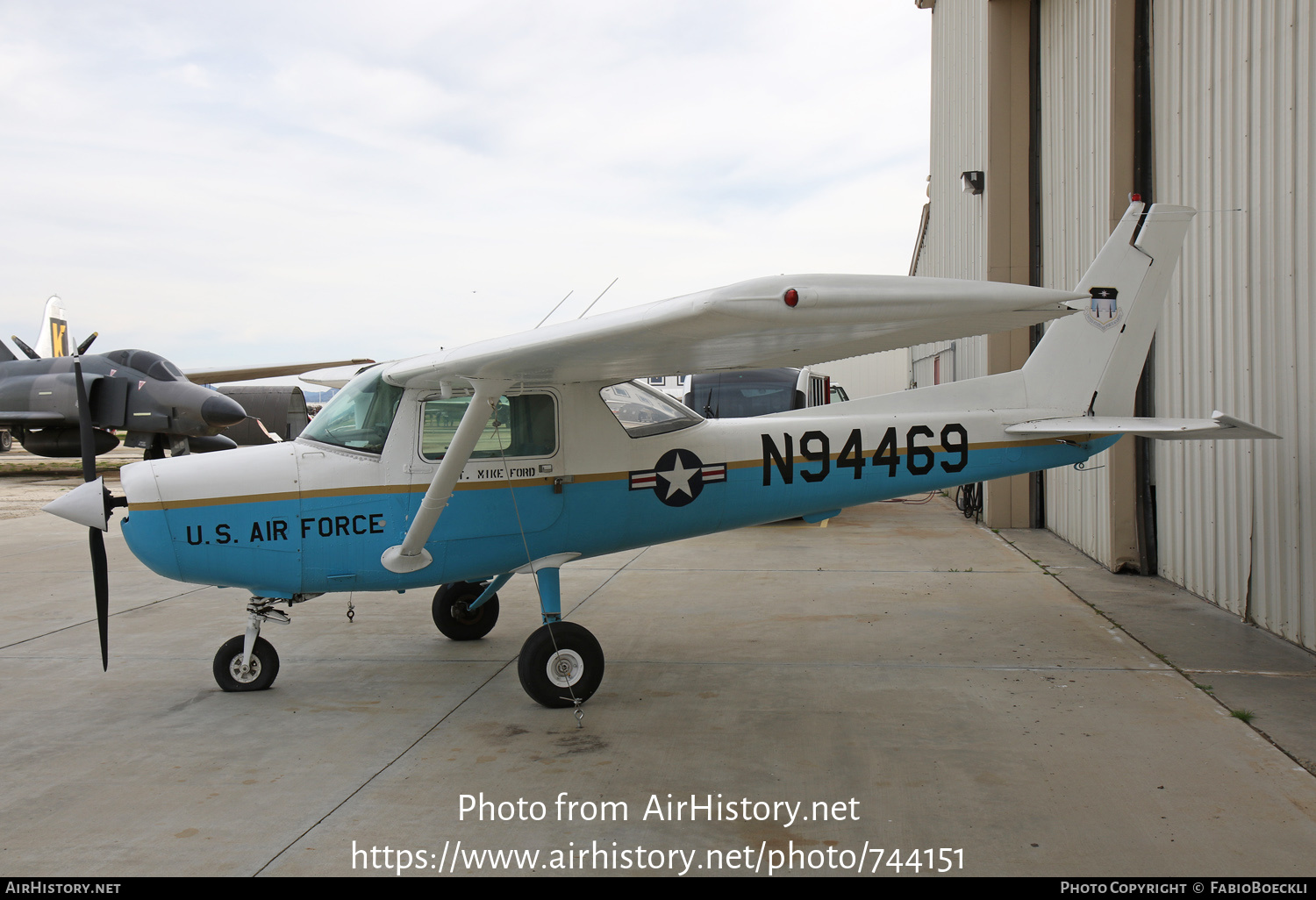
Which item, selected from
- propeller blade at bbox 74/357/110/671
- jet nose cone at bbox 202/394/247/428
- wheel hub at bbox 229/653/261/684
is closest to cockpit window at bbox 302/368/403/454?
propeller blade at bbox 74/357/110/671

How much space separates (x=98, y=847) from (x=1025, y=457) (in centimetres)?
558

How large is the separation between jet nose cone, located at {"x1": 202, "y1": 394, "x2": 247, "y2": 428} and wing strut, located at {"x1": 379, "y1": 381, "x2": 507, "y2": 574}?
15282 mm

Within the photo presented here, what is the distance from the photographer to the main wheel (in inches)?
194

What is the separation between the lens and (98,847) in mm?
3410

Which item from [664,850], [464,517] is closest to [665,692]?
[464,517]

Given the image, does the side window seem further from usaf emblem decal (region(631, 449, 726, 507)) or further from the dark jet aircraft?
the dark jet aircraft

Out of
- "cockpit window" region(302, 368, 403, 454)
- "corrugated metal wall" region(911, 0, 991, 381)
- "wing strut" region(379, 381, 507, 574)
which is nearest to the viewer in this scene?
"wing strut" region(379, 381, 507, 574)

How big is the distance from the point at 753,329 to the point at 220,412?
1768cm

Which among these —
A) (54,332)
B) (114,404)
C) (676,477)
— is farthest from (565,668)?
(54,332)

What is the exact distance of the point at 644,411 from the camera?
18.5 ft

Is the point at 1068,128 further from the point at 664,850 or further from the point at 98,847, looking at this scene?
the point at 98,847

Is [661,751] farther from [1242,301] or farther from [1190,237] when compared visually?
[1190,237]

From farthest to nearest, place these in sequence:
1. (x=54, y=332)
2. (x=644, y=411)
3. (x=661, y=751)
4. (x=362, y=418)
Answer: (x=54, y=332) < (x=644, y=411) < (x=362, y=418) < (x=661, y=751)

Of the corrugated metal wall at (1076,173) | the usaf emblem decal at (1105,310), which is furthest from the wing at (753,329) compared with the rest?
the corrugated metal wall at (1076,173)
